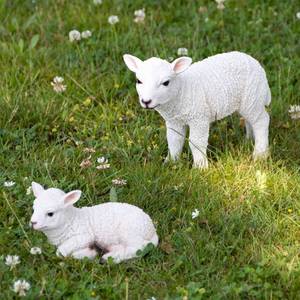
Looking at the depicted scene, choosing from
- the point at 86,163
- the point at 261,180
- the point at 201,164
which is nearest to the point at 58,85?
the point at 86,163

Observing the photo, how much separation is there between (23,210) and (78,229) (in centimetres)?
55

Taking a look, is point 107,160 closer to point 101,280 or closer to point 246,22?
point 101,280

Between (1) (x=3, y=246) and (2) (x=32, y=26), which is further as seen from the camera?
(2) (x=32, y=26)

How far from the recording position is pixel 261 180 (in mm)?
5078

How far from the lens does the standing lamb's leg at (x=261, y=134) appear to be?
5426 mm

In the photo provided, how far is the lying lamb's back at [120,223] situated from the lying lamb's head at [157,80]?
0.72m

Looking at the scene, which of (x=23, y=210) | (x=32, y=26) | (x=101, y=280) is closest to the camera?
(x=101, y=280)

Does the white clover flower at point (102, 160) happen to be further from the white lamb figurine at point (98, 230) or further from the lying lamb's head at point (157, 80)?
the white lamb figurine at point (98, 230)

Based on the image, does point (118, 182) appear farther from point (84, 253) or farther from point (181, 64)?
point (181, 64)

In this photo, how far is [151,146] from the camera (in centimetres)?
564

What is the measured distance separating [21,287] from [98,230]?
578 millimetres

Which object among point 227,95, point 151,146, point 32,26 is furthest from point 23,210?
point 32,26

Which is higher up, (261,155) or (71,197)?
(71,197)

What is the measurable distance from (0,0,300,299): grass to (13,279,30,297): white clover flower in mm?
60
